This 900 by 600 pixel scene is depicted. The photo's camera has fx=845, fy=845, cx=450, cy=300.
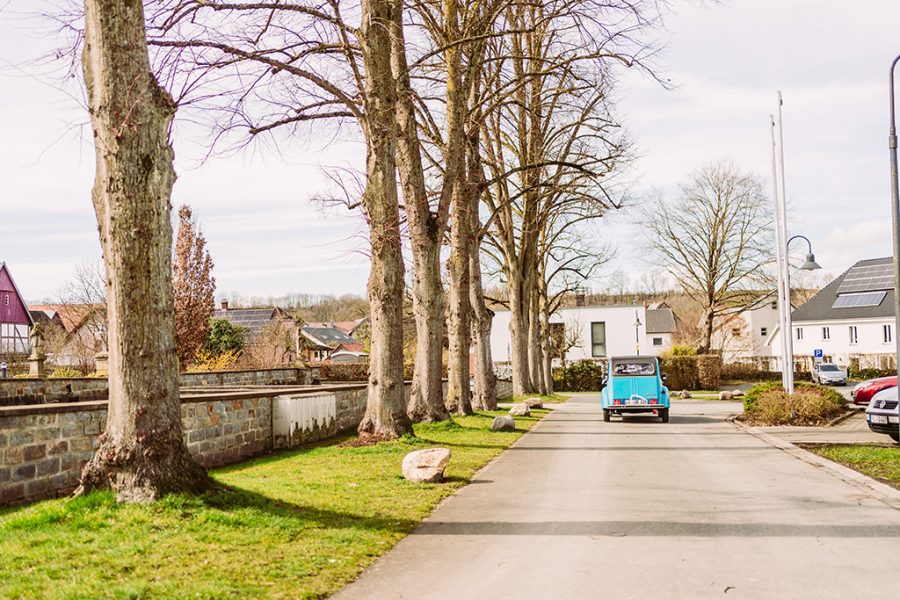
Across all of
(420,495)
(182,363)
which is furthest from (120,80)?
(182,363)

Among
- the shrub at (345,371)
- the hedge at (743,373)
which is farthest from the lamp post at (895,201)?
the hedge at (743,373)

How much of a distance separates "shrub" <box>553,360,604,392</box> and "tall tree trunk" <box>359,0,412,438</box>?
4050cm

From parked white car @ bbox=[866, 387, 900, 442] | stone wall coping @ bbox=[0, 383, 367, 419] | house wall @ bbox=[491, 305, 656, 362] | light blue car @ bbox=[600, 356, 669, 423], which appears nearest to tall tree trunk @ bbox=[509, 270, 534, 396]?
light blue car @ bbox=[600, 356, 669, 423]

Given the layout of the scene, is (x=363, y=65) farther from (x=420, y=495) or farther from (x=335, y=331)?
(x=335, y=331)

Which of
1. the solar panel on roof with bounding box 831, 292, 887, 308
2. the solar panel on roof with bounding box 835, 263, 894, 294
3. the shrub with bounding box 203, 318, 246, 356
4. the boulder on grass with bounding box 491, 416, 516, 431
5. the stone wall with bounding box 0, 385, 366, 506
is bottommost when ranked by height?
the boulder on grass with bounding box 491, 416, 516, 431

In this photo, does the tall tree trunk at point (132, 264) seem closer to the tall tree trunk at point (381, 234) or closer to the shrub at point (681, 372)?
the tall tree trunk at point (381, 234)

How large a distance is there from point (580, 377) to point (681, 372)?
6.67 meters

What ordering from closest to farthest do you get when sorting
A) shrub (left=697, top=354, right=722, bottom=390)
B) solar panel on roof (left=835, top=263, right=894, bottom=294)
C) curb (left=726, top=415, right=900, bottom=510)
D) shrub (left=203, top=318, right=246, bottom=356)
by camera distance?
curb (left=726, top=415, right=900, bottom=510) → shrub (left=203, top=318, right=246, bottom=356) → shrub (left=697, top=354, right=722, bottom=390) → solar panel on roof (left=835, top=263, right=894, bottom=294)

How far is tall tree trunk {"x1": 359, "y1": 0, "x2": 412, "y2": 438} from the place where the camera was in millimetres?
15484

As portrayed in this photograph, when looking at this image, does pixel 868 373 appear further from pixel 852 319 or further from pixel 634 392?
pixel 634 392

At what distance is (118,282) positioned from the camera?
8000 millimetres

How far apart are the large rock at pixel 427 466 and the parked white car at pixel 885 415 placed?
975 centimetres

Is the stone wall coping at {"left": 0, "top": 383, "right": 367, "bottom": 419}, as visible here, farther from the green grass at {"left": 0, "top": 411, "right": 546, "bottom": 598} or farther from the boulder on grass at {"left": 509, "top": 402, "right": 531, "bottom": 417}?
the boulder on grass at {"left": 509, "top": 402, "right": 531, "bottom": 417}

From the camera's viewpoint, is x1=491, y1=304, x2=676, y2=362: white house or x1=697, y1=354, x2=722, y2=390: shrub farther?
x1=491, y1=304, x2=676, y2=362: white house
